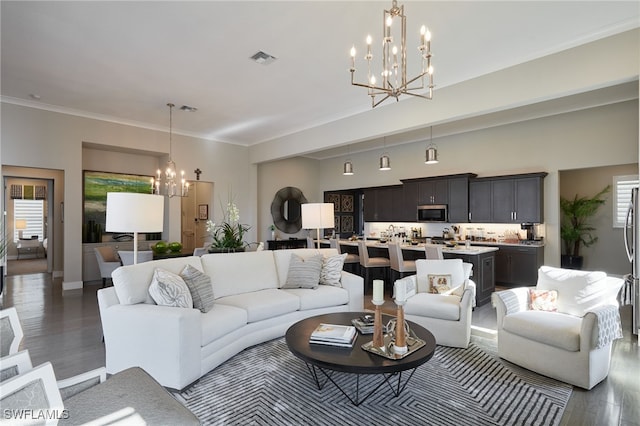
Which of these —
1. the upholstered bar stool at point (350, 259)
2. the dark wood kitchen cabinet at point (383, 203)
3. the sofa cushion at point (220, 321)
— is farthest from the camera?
the dark wood kitchen cabinet at point (383, 203)

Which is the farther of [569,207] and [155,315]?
[569,207]

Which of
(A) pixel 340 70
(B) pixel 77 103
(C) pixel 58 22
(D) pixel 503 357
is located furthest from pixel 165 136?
(D) pixel 503 357

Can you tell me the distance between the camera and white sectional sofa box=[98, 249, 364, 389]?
2.61m

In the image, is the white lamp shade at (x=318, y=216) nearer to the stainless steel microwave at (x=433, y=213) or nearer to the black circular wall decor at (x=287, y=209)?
the stainless steel microwave at (x=433, y=213)

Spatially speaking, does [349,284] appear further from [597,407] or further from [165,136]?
[165,136]

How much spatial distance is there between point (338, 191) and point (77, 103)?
6.76 meters

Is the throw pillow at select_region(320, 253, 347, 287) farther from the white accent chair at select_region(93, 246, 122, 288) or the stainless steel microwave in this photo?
the stainless steel microwave

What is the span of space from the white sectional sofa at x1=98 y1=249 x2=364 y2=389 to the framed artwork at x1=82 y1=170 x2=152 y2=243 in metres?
4.82

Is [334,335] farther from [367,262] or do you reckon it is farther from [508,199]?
[508,199]

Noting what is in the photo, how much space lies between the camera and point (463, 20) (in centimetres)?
333

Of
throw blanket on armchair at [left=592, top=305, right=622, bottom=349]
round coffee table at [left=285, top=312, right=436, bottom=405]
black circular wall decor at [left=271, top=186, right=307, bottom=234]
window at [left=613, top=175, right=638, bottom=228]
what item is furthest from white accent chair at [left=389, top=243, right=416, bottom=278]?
window at [left=613, top=175, right=638, bottom=228]

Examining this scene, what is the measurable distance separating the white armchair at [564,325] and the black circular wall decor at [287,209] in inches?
270

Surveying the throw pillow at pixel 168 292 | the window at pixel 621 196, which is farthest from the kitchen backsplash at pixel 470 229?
the throw pillow at pixel 168 292

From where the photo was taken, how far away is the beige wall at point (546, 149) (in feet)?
19.1
